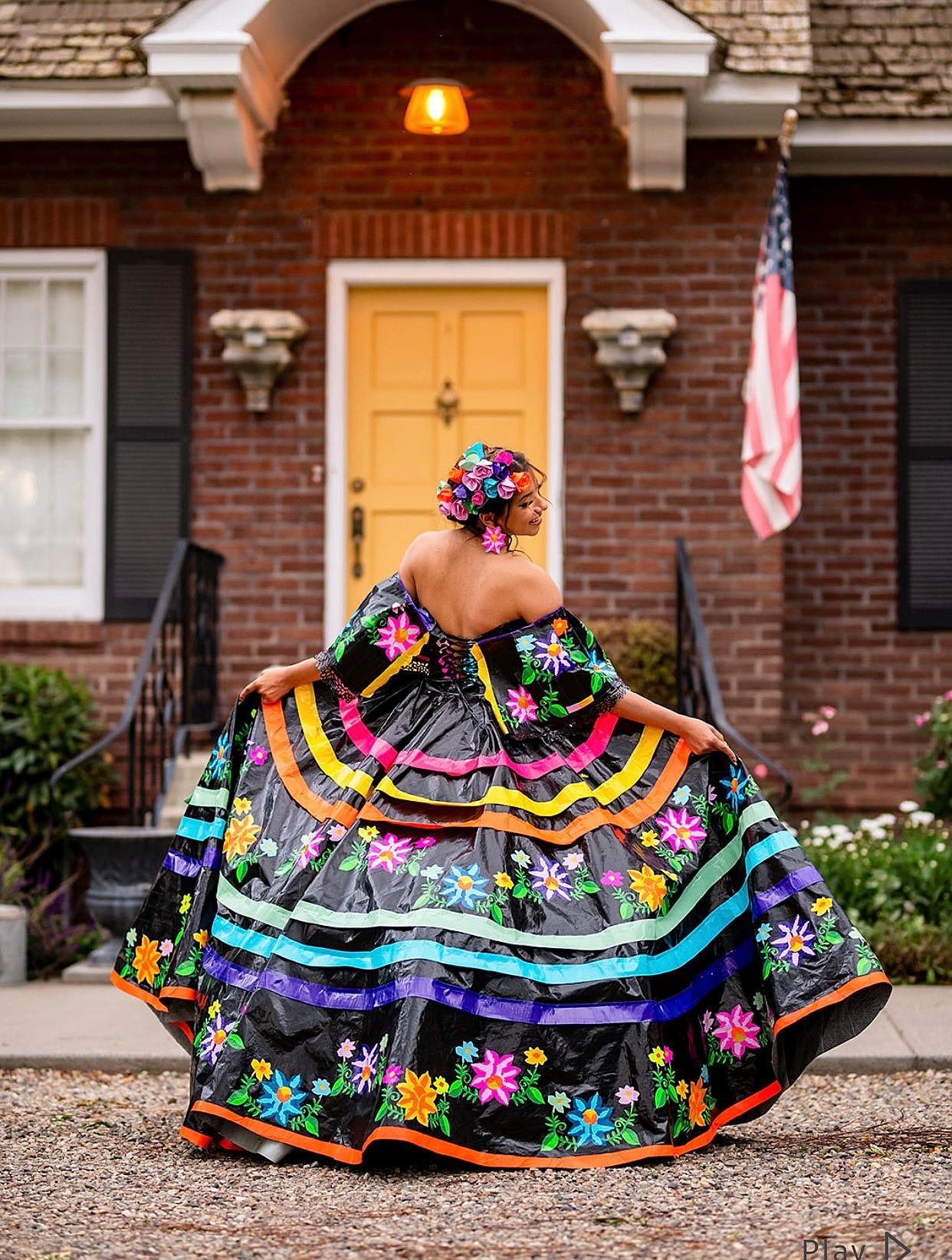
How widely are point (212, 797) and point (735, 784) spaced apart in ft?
4.52

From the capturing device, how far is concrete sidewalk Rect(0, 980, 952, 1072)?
17.4 ft

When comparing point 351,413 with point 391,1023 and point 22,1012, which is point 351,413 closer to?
point 22,1012

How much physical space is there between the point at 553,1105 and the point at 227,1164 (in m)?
0.79

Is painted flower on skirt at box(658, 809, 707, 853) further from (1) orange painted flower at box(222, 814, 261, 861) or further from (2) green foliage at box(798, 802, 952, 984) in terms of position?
(2) green foliage at box(798, 802, 952, 984)

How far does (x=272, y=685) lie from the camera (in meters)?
4.43

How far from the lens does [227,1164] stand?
388 centimetres

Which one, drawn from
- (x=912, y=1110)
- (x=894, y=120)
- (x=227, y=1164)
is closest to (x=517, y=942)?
(x=227, y=1164)

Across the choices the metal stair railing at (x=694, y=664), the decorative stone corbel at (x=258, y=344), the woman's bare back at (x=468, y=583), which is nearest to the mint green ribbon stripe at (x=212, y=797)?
the woman's bare back at (x=468, y=583)

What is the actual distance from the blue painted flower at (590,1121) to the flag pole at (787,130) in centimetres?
508

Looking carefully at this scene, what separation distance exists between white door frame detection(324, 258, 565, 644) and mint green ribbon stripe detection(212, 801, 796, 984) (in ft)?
13.5

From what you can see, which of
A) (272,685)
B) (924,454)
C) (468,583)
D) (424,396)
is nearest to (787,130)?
(924,454)

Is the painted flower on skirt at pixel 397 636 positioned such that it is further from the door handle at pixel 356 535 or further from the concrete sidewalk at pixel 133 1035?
the door handle at pixel 356 535

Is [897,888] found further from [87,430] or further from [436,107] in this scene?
[87,430]

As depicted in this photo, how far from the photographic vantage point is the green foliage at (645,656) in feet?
25.2
